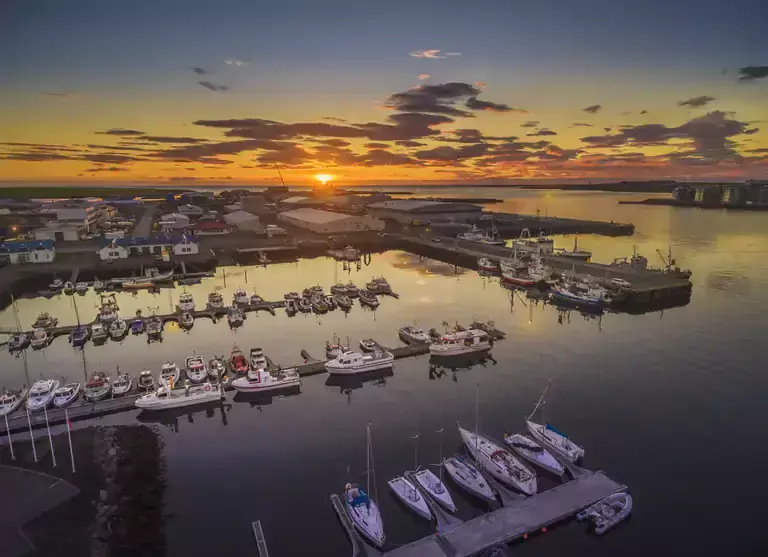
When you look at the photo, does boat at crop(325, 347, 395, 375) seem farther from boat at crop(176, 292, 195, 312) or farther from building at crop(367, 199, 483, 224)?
building at crop(367, 199, 483, 224)

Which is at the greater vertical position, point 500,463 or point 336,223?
point 336,223

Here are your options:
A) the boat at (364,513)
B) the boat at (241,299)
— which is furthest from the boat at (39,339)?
the boat at (364,513)

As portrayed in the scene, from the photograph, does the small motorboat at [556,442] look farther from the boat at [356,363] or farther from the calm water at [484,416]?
the boat at [356,363]

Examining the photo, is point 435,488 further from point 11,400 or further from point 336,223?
point 336,223

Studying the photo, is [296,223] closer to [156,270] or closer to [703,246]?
[156,270]

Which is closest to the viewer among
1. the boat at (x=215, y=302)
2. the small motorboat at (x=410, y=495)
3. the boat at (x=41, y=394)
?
the small motorboat at (x=410, y=495)

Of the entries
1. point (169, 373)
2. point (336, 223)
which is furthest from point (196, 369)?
point (336, 223)
